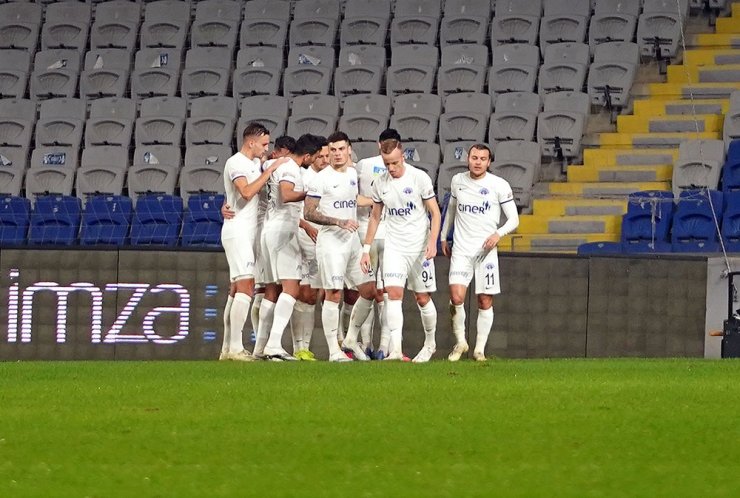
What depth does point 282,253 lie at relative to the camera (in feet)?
50.0

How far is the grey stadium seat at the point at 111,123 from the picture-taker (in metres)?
25.1

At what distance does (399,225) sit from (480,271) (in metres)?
0.94

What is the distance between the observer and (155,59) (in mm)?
26656

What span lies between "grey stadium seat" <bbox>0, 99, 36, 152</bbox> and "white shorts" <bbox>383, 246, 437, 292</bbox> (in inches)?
462

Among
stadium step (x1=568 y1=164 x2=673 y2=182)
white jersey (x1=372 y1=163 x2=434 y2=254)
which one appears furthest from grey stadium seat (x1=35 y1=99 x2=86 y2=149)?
white jersey (x1=372 y1=163 x2=434 y2=254)

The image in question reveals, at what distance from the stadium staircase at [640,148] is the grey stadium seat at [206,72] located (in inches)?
251

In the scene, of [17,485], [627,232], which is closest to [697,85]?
[627,232]

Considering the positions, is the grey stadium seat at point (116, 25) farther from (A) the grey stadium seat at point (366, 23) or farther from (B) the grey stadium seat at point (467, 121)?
(B) the grey stadium seat at point (467, 121)

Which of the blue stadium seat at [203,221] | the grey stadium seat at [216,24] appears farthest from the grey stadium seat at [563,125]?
the grey stadium seat at [216,24]

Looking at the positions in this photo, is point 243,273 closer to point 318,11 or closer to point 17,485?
point 17,485

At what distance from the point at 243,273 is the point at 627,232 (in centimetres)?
715

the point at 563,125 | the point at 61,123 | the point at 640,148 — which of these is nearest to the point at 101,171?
the point at 61,123

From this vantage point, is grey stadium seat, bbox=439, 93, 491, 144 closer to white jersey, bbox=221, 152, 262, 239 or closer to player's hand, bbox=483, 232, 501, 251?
player's hand, bbox=483, 232, 501, 251

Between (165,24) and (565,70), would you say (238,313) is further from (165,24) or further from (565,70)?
(165,24)
